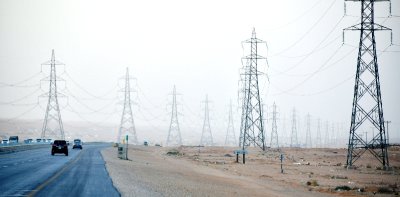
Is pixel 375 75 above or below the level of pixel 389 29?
below

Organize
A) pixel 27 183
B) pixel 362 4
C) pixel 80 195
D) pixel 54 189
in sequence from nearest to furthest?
pixel 80 195 → pixel 54 189 → pixel 27 183 → pixel 362 4

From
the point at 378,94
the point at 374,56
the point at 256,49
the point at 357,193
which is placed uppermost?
the point at 256,49

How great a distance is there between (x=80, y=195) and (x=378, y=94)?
118 ft

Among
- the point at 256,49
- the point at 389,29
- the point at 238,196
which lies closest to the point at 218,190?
the point at 238,196

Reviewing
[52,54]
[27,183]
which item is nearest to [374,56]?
[27,183]

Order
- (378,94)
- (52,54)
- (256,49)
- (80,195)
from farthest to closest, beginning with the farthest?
(52,54)
(256,49)
(378,94)
(80,195)

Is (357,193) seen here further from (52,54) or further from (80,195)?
(52,54)

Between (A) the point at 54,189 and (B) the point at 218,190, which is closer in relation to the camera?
(A) the point at 54,189

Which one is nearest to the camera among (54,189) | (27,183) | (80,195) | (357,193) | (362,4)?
(80,195)

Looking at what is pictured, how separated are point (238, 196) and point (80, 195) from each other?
903cm

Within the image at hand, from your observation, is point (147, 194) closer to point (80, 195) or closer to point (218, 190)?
point (80, 195)

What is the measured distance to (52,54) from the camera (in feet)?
320

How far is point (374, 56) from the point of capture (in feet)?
163

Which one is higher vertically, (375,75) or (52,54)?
(52,54)
